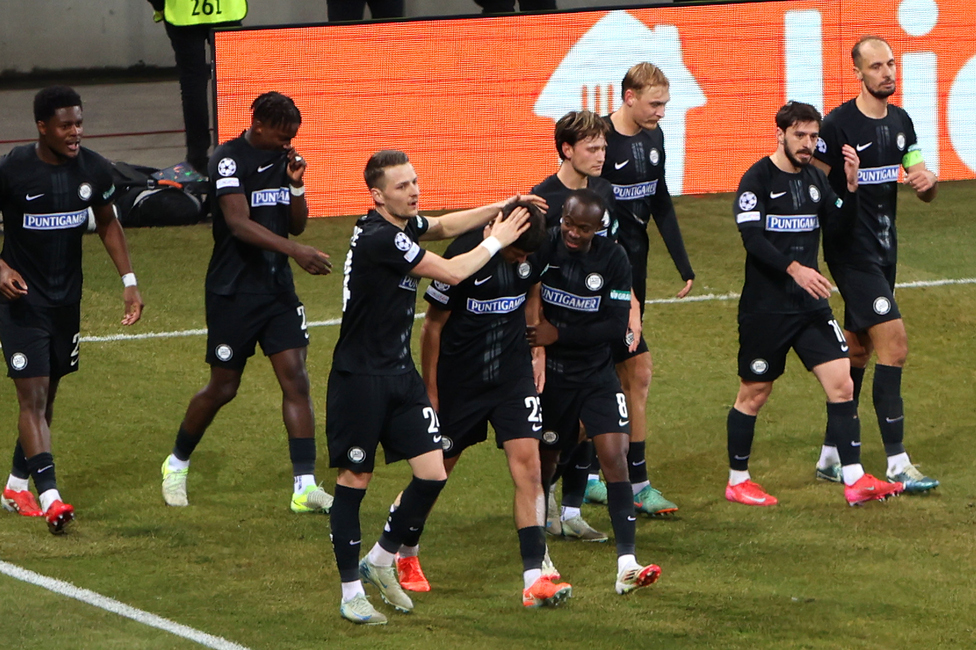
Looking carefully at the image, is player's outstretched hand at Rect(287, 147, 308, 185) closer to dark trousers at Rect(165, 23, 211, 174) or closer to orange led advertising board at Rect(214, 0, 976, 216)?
orange led advertising board at Rect(214, 0, 976, 216)

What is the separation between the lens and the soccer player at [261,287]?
8133 millimetres

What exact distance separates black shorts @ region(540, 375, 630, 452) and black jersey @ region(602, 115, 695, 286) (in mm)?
1417

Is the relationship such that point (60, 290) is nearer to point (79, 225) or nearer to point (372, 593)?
point (79, 225)

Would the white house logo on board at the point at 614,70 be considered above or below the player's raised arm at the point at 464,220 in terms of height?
above

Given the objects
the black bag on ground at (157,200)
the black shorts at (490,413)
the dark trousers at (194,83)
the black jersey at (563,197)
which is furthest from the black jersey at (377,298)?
the dark trousers at (194,83)

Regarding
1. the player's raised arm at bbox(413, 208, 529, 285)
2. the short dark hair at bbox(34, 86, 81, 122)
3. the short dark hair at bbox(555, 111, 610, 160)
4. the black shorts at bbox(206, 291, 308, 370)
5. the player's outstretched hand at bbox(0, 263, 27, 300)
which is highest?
the short dark hair at bbox(34, 86, 81, 122)

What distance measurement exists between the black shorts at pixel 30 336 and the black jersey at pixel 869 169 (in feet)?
14.4

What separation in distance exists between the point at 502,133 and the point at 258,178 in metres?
6.13

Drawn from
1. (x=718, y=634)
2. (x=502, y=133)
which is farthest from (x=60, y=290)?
(x=502, y=133)

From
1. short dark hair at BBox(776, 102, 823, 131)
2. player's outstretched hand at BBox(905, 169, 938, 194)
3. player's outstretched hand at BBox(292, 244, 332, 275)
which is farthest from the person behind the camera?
player's outstretched hand at BBox(905, 169, 938, 194)

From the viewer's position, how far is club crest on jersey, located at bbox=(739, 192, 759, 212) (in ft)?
26.5

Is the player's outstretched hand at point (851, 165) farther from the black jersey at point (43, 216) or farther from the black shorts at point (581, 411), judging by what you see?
the black jersey at point (43, 216)

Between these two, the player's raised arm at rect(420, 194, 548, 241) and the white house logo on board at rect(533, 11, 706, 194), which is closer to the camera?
the player's raised arm at rect(420, 194, 548, 241)

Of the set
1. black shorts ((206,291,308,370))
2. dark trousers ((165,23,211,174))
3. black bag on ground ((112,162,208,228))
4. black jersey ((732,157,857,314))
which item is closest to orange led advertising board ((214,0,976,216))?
black bag on ground ((112,162,208,228))
